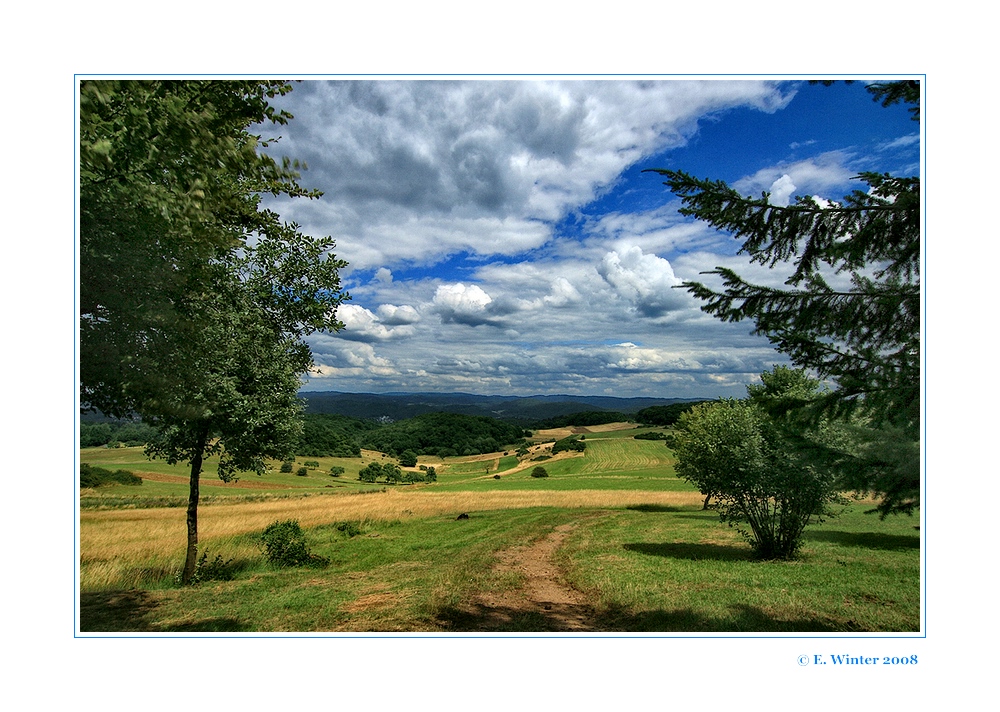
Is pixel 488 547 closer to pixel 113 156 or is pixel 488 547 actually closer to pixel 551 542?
pixel 551 542

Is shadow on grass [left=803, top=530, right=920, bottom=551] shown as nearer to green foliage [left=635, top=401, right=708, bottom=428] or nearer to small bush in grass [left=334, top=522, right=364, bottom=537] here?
green foliage [left=635, top=401, right=708, bottom=428]

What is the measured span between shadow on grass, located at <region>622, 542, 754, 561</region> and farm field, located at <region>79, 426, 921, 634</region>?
0.06 metres

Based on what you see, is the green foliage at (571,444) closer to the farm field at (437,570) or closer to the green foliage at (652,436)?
the green foliage at (652,436)

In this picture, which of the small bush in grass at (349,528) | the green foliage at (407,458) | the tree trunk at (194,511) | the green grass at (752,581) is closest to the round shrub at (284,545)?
the tree trunk at (194,511)

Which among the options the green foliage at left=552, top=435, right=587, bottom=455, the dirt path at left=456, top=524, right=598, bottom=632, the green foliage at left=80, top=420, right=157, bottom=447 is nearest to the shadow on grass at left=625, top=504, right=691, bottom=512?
the green foliage at left=552, top=435, right=587, bottom=455

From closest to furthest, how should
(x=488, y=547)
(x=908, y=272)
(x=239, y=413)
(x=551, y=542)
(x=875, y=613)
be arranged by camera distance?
(x=908, y=272)
(x=875, y=613)
(x=239, y=413)
(x=488, y=547)
(x=551, y=542)

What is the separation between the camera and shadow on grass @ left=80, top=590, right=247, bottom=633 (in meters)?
4.97

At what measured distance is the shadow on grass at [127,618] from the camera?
4973 millimetres

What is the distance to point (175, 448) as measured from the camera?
6.64 m

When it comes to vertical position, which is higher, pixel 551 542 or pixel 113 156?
pixel 113 156

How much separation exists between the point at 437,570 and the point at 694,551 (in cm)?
564
